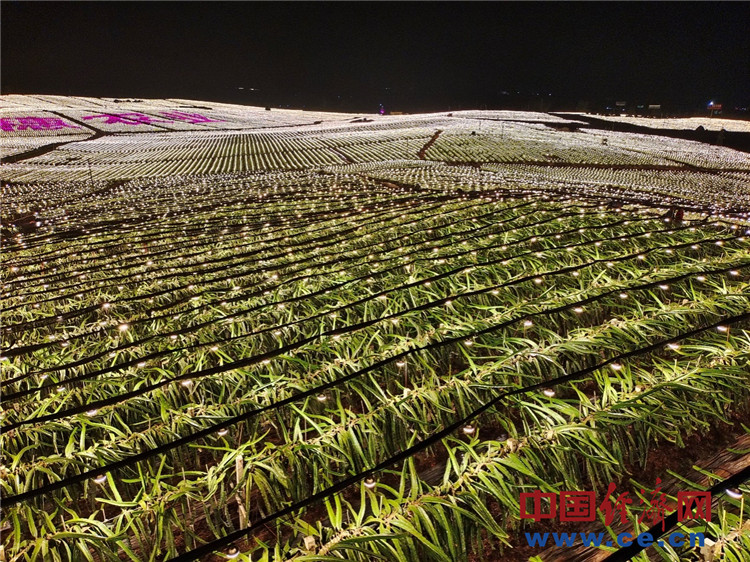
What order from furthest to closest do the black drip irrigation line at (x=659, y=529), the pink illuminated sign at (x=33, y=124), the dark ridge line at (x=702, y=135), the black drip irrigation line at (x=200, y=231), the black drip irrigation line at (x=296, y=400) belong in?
the dark ridge line at (x=702, y=135) < the pink illuminated sign at (x=33, y=124) < the black drip irrigation line at (x=200, y=231) < the black drip irrigation line at (x=296, y=400) < the black drip irrigation line at (x=659, y=529)

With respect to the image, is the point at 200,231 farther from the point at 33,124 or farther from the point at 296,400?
the point at 33,124

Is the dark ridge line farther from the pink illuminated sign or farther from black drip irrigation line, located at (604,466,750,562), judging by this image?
the pink illuminated sign

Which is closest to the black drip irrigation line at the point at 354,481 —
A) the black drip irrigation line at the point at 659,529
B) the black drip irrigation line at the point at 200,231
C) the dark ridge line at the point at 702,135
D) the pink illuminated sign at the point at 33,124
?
the black drip irrigation line at the point at 659,529

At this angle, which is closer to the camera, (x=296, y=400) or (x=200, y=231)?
(x=296, y=400)

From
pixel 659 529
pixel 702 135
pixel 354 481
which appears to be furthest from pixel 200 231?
pixel 702 135

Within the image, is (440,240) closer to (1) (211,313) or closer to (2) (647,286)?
(2) (647,286)

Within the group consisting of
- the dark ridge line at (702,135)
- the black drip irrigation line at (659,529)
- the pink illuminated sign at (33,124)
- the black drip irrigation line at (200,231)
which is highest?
the pink illuminated sign at (33,124)

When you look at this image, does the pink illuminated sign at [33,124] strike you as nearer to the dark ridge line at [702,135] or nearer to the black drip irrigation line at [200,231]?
the black drip irrigation line at [200,231]

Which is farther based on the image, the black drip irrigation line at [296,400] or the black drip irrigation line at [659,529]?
the black drip irrigation line at [296,400]

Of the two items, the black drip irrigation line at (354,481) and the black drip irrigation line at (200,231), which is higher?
the black drip irrigation line at (354,481)

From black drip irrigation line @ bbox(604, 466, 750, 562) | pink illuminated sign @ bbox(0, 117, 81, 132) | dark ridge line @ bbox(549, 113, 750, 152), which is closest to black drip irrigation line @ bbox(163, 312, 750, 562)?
black drip irrigation line @ bbox(604, 466, 750, 562)

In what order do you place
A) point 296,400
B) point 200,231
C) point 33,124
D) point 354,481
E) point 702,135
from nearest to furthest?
point 354,481, point 296,400, point 200,231, point 33,124, point 702,135

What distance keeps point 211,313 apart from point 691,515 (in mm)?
4964

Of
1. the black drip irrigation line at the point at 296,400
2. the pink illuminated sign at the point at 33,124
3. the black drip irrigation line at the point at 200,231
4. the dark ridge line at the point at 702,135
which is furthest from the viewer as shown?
the dark ridge line at the point at 702,135
